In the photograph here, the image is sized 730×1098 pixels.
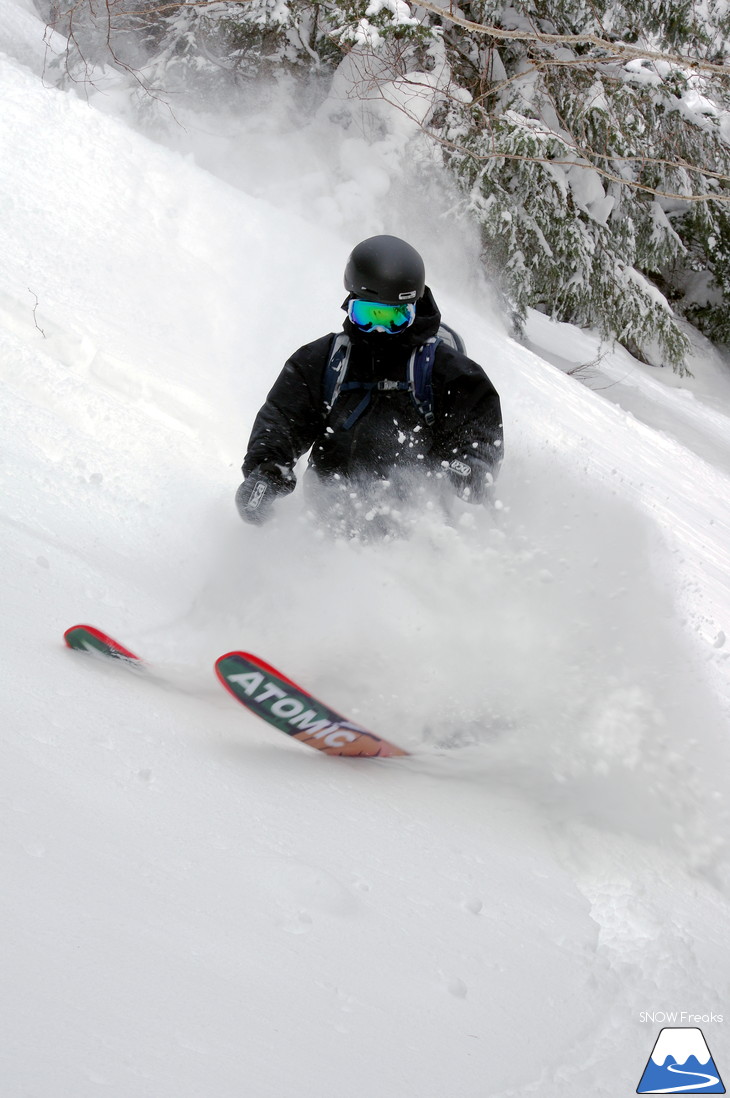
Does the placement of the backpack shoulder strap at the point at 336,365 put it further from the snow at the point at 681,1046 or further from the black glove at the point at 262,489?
the snow at the point at 681,1046

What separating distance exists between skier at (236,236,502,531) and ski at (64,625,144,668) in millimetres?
895

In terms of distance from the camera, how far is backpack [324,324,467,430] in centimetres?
377

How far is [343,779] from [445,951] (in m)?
0.89

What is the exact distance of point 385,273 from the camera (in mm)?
A: 3607

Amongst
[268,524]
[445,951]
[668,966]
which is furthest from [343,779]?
[268,524]

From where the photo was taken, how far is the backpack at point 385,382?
3771 mm

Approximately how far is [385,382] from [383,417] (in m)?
0.16

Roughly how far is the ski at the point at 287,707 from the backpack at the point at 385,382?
139 cm

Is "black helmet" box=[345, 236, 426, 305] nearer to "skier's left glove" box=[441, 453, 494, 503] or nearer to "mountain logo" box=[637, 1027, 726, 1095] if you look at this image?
"skier's left glove" box=[441, 453, 494, 503]

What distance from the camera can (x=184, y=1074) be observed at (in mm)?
1409

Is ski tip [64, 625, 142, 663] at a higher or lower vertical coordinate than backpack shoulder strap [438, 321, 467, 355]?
lower

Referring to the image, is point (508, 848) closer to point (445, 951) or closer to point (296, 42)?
point (445, 951)

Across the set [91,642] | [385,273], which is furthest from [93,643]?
[385,273]

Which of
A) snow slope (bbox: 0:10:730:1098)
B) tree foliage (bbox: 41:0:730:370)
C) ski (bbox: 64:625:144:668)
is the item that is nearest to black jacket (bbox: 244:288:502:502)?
snow slope (bbox: 0:10:730:1098)
